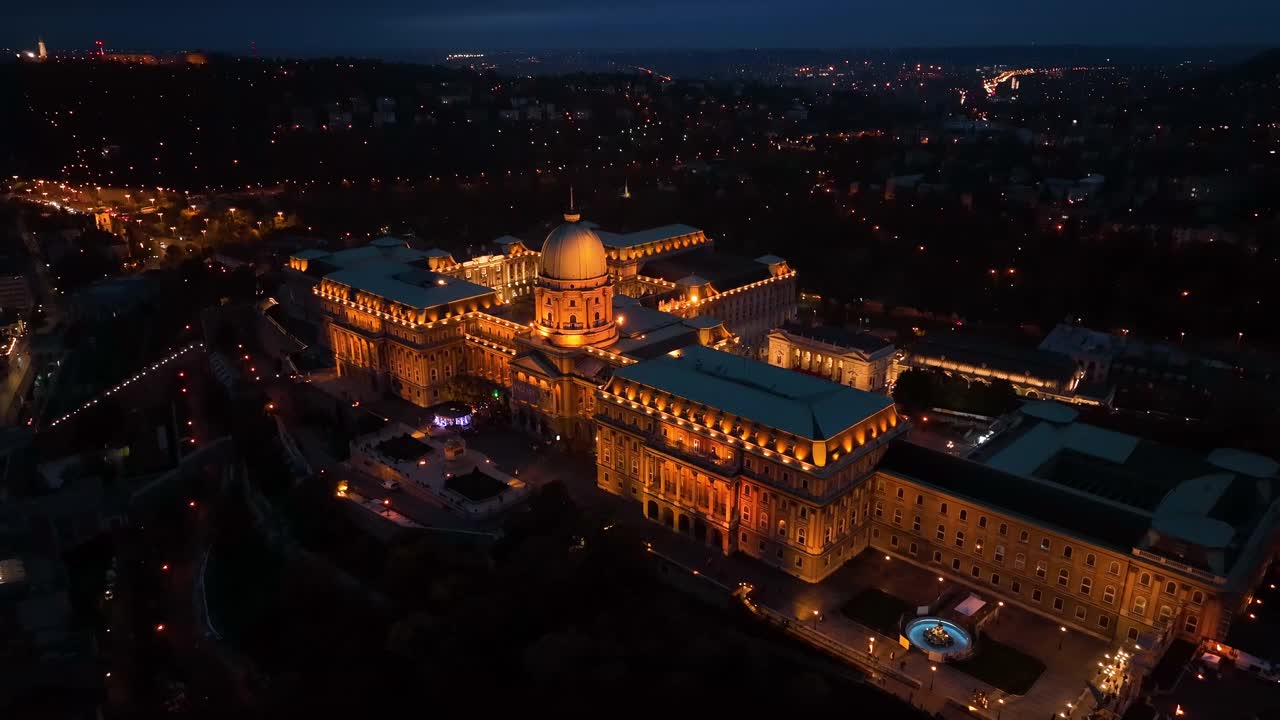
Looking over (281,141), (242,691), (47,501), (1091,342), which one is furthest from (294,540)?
(281,141)

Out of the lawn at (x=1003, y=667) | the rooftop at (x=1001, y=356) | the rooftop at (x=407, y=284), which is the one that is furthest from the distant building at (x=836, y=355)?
the lawn at (x=1003, y=667)

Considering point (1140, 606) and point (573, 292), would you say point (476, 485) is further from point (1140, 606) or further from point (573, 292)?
point (1140, 606)

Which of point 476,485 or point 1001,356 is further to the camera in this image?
point 1001,356

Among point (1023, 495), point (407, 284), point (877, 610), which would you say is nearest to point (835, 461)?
point (877, 610)

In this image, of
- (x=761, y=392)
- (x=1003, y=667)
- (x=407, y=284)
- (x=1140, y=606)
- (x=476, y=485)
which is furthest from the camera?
(x=407, y=284)

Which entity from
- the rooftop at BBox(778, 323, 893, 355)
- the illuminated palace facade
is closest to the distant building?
the rooftop at BBox(778, 323, 893, 355)

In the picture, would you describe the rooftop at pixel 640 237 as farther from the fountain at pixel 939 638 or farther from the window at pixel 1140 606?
the window at pixel 1140 606
